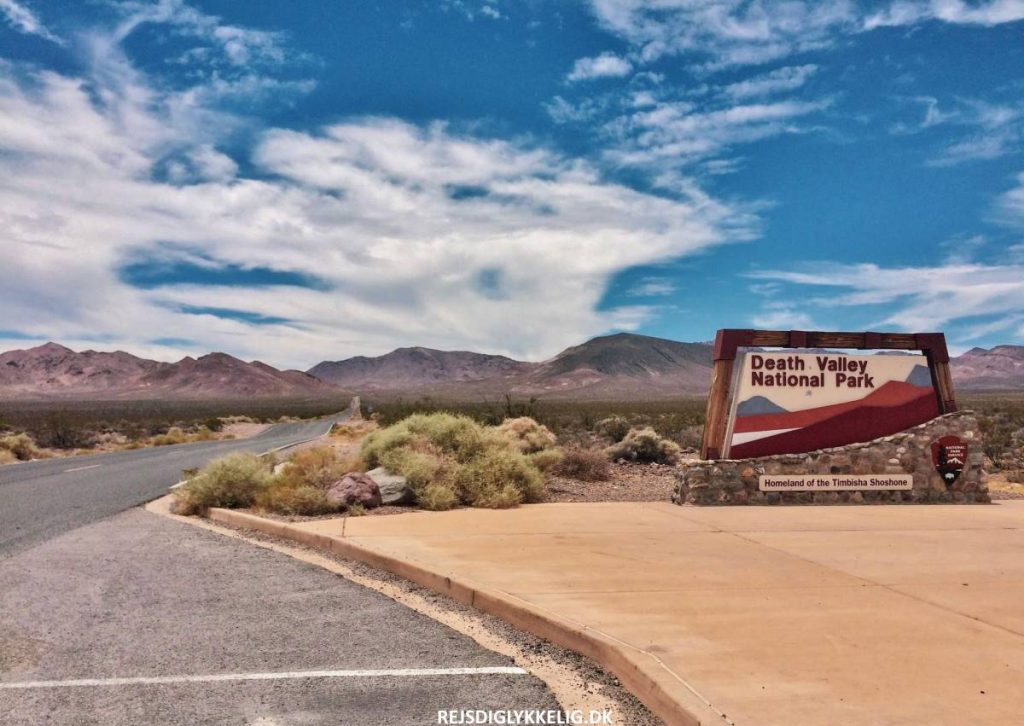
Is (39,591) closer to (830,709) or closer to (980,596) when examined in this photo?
(830,709)

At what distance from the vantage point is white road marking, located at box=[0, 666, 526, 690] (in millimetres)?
5020

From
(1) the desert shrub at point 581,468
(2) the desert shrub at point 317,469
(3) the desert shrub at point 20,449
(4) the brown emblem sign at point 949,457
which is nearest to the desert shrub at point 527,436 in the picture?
(1) the desert shrub at point 581,468

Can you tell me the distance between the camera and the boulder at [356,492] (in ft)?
39.0

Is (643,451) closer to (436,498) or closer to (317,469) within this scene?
(436,498)

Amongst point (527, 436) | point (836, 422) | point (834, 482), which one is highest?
point (836, 422)

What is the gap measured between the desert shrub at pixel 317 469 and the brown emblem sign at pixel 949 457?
9261 mm

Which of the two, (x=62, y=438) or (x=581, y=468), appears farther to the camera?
(x=62, y=438)

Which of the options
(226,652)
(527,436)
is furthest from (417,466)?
(226,652)

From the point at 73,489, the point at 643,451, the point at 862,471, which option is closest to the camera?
the point at 862,471

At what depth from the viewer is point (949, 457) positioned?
12.8 m

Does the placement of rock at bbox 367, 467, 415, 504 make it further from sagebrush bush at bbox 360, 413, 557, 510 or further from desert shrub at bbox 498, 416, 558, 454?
desert shrub at bbox 498, 416, 558, 454

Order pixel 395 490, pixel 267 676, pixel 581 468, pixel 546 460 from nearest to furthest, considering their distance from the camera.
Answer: pixel 267 676, pixel 395 490, pixel 546 460, pixel 581 468

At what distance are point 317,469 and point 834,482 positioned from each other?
794cm

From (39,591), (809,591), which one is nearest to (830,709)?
(809,591)
